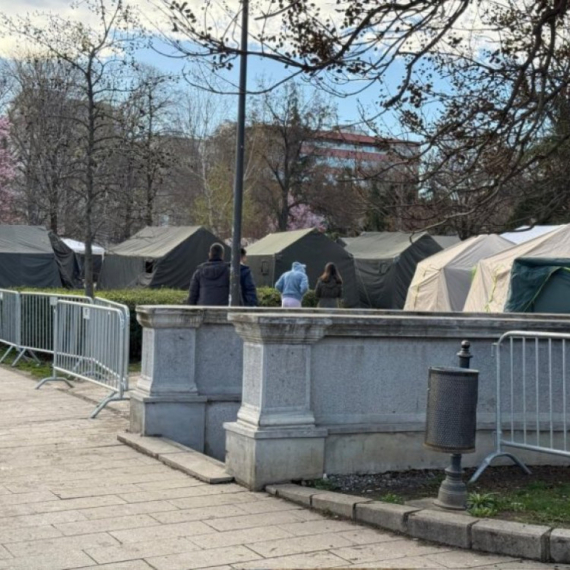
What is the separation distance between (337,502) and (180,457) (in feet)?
6.67

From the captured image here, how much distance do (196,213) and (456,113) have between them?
41264 mm

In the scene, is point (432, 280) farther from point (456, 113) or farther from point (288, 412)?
point (288, 412)

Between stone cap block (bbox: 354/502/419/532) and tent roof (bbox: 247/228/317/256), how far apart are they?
2244 centimetres

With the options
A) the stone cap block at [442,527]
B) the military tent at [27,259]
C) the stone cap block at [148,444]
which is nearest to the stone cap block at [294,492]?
the stone cap block at [442,527]

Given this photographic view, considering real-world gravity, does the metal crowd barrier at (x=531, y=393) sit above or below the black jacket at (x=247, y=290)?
below

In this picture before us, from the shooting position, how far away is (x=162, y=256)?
27375 millimetres

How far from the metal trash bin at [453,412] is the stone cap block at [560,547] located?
0.86m

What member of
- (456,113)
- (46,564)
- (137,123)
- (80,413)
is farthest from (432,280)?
(46,564)

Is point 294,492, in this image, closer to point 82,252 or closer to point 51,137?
point 51,137

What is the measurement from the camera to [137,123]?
65.3 ft

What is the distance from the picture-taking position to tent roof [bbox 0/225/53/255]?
26.3 m

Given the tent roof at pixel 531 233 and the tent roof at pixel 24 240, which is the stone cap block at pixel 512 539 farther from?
the tent roof at pixel 24 240

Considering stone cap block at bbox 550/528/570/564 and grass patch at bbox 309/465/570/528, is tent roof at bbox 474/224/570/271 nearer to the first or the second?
grass patch at bbox 309/465/570/528

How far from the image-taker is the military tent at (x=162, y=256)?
2752 cm
